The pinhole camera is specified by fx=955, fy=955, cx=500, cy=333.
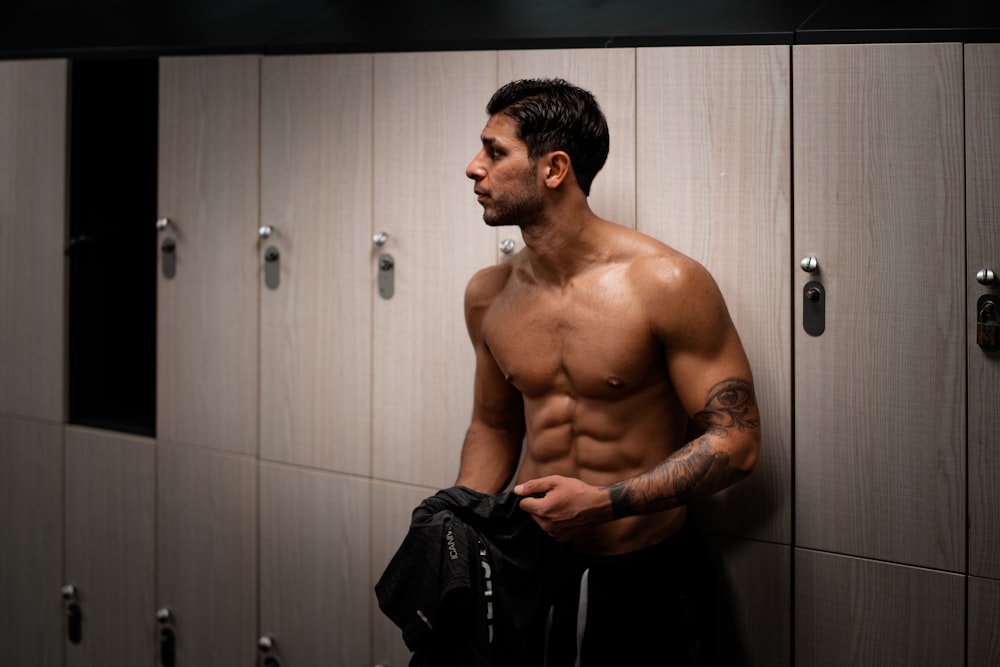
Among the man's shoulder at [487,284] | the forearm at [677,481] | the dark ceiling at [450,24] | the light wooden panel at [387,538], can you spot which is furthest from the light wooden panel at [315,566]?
the dark ceiling at [450,24]

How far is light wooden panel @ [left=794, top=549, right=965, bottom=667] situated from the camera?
1.57 m

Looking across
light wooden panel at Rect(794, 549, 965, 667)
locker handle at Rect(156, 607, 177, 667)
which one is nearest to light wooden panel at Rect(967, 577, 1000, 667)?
light wooden panel at Rect(794, 549, 965, 667)

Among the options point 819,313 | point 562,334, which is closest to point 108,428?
point 562,334

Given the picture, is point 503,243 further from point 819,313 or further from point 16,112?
point 16,112

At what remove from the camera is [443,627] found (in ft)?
5.10

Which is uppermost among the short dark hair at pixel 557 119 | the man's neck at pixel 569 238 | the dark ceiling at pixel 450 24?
the dark ceiling at pixel 450 24

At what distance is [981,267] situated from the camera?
1525 mm

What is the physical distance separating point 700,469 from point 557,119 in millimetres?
623

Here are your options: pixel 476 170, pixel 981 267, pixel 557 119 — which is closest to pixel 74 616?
pixel 476 170

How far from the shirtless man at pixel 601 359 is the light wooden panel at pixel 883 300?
0.65 ft

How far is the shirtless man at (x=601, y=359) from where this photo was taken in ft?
5.05

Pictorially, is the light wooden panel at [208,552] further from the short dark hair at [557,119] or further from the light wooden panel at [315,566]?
the short dark hair at [557,119]

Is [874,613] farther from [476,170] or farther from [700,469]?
[476,170]

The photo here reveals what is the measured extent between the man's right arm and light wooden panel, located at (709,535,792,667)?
0.42 meters
